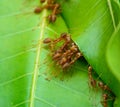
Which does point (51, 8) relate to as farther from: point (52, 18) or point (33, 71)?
point (33, 71)

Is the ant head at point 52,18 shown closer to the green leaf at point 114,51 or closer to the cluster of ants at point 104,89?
the cluster of ants at point 104,89

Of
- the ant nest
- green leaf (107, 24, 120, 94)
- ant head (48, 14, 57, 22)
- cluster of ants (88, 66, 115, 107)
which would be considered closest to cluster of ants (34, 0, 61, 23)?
ant head (48, 14, 57, 22)

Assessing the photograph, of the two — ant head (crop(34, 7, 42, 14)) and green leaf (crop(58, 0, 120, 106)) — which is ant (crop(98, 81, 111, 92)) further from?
ant head (crop(34, 7, 42, 14))

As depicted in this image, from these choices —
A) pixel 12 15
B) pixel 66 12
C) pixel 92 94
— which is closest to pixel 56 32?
pixel 66 12

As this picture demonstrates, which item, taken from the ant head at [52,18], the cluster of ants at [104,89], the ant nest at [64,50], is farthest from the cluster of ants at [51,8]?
the cluster of ants at [104,89]

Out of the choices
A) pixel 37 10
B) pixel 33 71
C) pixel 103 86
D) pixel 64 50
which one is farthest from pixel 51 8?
pixel 103 86
